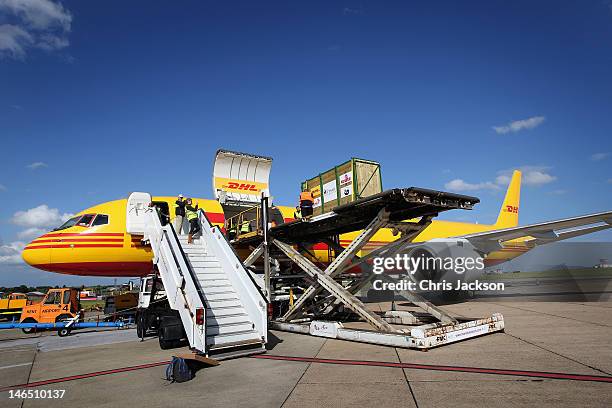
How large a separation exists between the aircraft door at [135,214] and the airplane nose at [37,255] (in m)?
3.08

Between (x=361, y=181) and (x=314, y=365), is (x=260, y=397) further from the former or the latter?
(x=361, y=181)

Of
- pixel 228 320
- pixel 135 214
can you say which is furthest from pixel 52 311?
pixel 228 320

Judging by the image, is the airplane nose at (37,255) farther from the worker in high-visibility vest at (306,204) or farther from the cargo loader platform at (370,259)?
the worker in high-visibility vest at (306,204)

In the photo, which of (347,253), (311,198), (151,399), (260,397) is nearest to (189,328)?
(151,399)

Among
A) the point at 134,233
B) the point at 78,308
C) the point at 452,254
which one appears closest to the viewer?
the point at 134,233

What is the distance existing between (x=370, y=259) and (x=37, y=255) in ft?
42.1

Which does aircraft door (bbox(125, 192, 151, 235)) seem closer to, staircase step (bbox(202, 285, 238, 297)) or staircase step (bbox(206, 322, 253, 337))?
staircase step (bbox(202, 285, 238, 297))

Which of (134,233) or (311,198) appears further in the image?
(134,233)

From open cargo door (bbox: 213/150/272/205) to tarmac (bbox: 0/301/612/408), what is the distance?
7.04 m

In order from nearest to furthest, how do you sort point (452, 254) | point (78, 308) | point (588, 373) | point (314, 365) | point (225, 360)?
point (588, 373) → point (314, 365) → point (225, 360) → point (78, 308) → point (452, 254)

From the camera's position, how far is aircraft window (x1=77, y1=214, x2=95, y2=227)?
15.1 meters

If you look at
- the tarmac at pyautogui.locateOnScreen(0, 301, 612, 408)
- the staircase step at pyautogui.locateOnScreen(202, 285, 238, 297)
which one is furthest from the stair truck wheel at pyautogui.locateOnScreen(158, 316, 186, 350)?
the staircase step at pyautogui.locateOnScreen(202, 285, 238, 297)

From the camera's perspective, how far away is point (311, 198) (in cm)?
1217

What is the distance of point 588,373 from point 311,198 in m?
8.10
